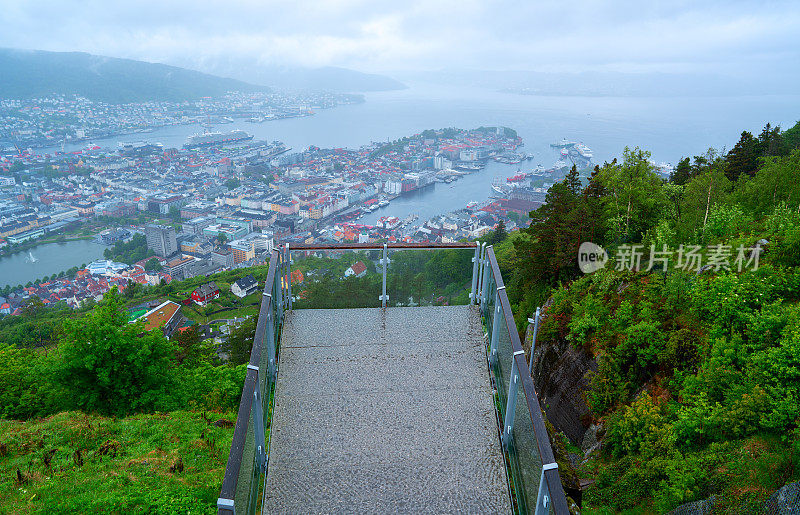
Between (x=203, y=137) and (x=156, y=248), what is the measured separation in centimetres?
7323

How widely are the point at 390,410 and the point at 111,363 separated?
7.08 m

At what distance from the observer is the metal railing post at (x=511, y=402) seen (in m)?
3.66

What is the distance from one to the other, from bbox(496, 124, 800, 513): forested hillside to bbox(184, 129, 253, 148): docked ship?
124 m

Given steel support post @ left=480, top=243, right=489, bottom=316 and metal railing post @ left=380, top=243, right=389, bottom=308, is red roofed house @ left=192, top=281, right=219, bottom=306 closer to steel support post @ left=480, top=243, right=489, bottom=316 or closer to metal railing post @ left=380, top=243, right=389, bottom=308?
metal railing post @ left=380, top=243, right=389, bottom=308

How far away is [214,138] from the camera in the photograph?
128 metres

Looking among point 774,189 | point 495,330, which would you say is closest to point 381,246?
point 495,330

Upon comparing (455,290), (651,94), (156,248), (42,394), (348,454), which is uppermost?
(651,94)

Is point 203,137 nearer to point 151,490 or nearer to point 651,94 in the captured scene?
point 151,490

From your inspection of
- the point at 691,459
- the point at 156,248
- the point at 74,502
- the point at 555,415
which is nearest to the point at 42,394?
the point at 74,502

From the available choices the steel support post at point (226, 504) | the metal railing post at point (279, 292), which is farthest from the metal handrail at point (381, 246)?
the steel support post at point (226, 504)

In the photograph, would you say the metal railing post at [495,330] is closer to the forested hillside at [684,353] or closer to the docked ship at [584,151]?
the forested hillside at [684,353]

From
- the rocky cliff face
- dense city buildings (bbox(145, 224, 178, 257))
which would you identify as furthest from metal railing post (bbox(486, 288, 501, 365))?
dense city buildings (bbox(145, 224, 178, 257))

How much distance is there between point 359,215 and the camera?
75.6m

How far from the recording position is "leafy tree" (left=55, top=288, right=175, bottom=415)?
8.75 meters
